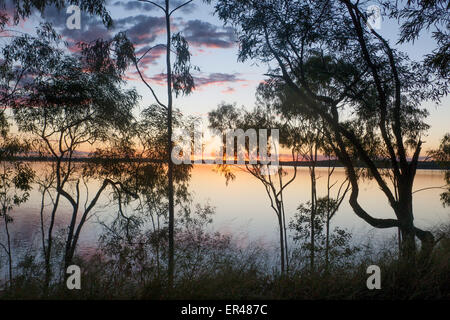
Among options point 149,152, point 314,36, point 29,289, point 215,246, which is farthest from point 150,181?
point 29,289

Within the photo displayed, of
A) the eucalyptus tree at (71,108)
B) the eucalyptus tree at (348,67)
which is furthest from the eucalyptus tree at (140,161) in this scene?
the eucalyptus tree at (348,67)

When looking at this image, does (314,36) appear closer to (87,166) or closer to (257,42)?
(257,42)

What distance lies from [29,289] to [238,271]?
3.17 meters

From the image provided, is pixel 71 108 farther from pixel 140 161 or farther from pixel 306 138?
pixel 306 138

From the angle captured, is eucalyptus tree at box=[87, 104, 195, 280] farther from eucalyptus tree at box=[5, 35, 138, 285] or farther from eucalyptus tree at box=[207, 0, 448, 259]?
eucalyptus tree at box=[207, 0, 448, 259]

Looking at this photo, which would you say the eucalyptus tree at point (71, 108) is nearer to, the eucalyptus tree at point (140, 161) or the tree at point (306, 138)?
the eucalyptus tree at point (140, 161)

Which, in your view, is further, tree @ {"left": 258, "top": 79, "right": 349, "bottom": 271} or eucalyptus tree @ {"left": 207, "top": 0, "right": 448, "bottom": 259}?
tree @ {"left": 258, "top": 79, "right": 349, "bottom": 271}

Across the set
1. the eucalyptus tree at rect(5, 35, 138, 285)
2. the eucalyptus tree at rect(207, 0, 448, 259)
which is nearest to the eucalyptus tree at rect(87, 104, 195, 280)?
the eucalyptus tree at rect(5, 35, 138, 285)

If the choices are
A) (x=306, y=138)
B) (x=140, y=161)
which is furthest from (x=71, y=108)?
(x=306, y=138)

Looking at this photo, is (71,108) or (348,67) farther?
(71,108)

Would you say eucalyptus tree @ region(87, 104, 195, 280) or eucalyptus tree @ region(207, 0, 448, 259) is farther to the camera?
eucalyptus tree @ region(87, 104, 195, 280)

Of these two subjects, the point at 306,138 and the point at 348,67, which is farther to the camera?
the point at 306,138

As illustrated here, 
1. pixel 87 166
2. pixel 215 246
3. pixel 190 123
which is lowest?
pixel 215 246

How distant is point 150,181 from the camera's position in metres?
21.9
